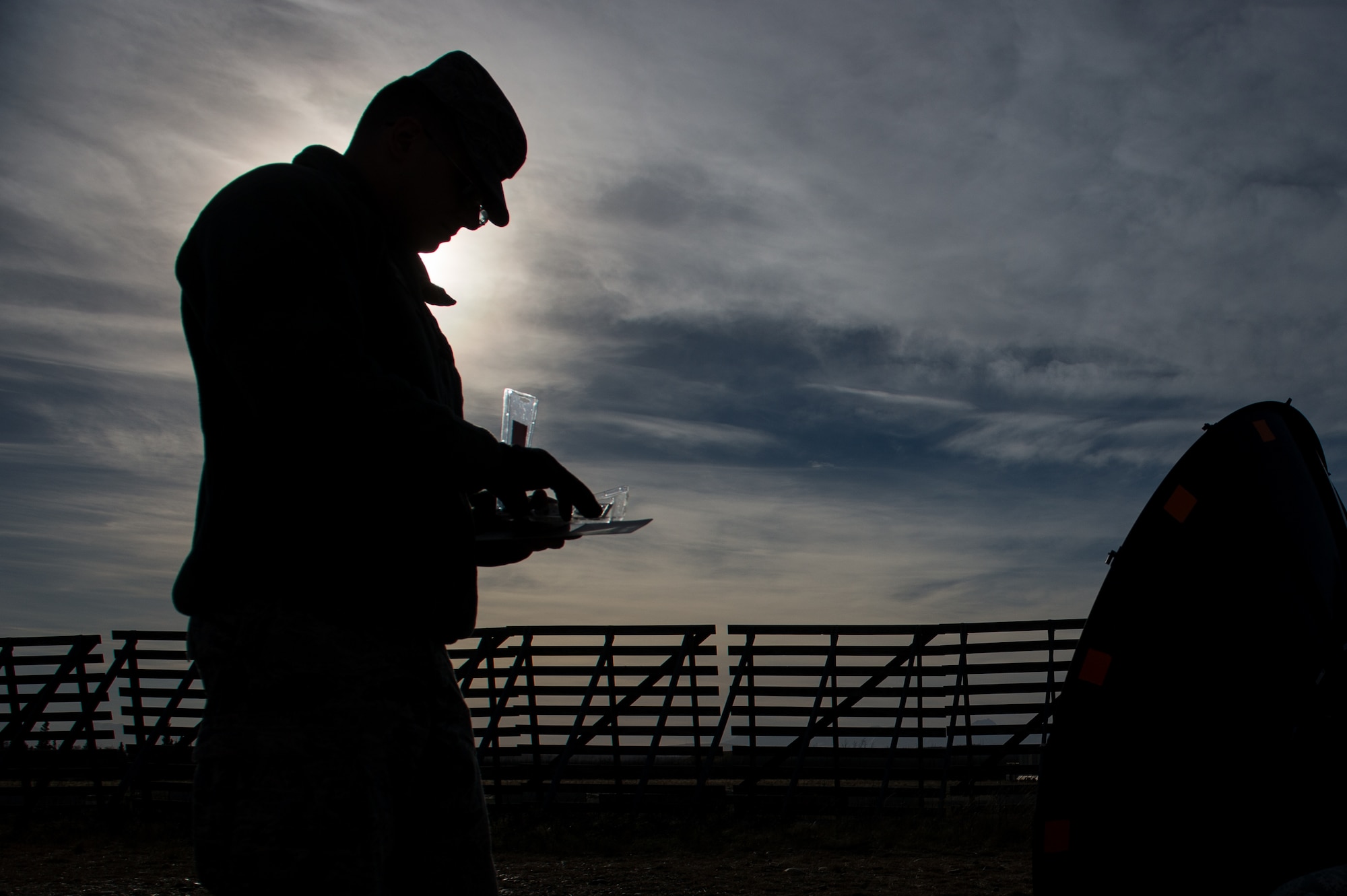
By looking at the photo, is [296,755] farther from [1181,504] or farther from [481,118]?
[1181,504]

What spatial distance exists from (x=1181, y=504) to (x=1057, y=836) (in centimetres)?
64

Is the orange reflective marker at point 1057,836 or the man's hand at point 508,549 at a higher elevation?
the man's hand at point 508,549

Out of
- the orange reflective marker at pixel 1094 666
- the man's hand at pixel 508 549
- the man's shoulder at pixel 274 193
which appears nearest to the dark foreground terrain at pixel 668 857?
the orange reflective marker at pixel 1094 666

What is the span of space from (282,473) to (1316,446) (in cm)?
200

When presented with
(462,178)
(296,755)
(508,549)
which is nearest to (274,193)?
(462,178)

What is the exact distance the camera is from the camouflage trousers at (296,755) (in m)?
1.28

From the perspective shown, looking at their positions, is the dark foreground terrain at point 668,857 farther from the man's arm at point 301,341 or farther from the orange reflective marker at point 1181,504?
the man's arm at point 301,341

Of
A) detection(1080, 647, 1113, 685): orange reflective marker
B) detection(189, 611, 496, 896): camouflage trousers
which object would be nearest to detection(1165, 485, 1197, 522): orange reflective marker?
detection(1080, 647, 1113, 685): orange reflective marker

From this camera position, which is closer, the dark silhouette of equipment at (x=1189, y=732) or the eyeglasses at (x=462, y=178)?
the eyeglasses at (x=462, y=178)

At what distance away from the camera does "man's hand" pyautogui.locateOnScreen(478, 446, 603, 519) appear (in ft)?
4.48

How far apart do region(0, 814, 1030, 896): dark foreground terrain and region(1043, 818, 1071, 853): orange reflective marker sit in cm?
448

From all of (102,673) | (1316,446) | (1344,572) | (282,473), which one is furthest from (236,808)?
(102,673)

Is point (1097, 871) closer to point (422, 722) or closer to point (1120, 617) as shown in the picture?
point (1120, 617)

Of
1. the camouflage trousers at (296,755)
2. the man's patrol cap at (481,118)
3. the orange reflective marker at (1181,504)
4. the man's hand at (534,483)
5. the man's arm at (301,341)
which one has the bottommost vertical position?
the camouflage trousers at (296,755)
